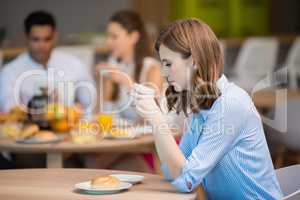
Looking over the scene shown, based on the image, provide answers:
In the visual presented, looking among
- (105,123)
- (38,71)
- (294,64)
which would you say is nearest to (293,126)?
(105,123)

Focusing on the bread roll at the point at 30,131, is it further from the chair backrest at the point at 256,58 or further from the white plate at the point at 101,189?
the chair backrest at the point at 256,58

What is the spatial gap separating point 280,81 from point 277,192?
109 inches

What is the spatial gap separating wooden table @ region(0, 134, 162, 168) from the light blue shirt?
838 millimetres

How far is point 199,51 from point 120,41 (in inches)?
87.0

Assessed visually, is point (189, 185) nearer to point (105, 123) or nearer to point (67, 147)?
point (67, 147)

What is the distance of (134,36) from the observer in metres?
4.39

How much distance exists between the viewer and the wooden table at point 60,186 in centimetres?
205

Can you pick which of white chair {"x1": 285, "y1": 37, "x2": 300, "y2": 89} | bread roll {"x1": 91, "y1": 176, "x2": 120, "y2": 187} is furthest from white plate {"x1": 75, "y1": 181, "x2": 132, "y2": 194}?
white chair {"x1": 285, "y1": 37, "x2": 300, "y2": 89}

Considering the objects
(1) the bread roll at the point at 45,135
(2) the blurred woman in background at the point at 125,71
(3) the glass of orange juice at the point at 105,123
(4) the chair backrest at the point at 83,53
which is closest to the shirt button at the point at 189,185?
(1) the bread roll at the point at 45,135

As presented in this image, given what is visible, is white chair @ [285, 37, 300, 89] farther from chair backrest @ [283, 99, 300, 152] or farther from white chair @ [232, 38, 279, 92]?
chair backrest @ [283, 99, 300, 152]

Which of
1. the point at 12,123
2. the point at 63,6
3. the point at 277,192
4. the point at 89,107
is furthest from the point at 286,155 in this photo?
the point at 63,6

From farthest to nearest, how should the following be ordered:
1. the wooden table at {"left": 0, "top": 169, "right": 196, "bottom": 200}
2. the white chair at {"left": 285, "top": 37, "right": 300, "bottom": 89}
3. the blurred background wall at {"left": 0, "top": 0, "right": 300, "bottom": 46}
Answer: the blurred background wall at {"left": 0, "top": 0, "right": 300, "bottom": 46} → the white chair at {"left": 285, "top": 37, "right": 300, "bottom": 89} → the wooden table at {"left": 0, "top": 169, "right": 196, "bottom": 200}

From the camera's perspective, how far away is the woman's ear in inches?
172

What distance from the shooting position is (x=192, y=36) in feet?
7.23
